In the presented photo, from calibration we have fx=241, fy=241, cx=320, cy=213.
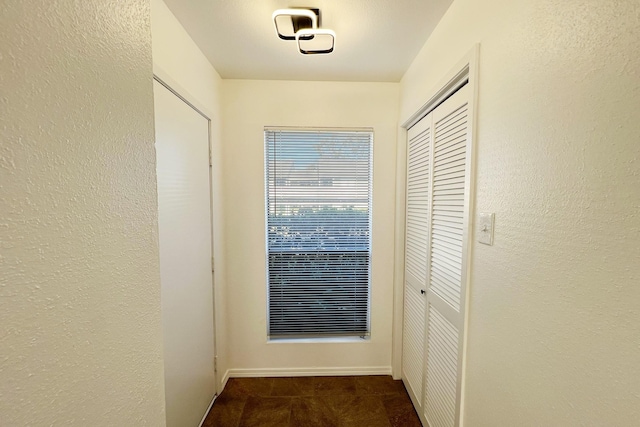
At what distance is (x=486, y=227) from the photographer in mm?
910

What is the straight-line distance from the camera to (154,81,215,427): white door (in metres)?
1.20

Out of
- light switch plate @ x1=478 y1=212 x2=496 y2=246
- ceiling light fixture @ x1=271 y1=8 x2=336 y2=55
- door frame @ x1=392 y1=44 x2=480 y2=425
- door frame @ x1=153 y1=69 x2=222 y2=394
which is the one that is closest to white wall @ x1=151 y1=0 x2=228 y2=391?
door frame @ x1=153 y1=69 x2=222 y2=394

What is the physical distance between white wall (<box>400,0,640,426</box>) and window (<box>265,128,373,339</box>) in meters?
1.07

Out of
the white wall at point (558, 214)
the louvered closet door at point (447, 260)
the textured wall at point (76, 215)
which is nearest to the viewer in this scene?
the textured wall at point (76, 215)

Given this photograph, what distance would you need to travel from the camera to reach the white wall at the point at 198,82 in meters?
1.15

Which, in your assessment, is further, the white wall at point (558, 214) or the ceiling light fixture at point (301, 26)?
the ceiling light fixture at point (301, 26)

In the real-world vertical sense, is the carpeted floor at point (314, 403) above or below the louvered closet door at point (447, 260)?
below

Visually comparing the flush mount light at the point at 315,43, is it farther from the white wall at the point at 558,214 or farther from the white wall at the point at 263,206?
the white wall at the point at 558,214

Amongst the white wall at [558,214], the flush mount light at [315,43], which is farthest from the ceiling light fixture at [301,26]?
the white wall at [558,214]

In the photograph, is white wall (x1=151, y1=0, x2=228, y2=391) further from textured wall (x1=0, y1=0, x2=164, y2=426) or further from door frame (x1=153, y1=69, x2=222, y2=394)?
textured wall (x1=0, y1=0, x2=164, y2=426)

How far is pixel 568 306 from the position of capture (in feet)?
1.99

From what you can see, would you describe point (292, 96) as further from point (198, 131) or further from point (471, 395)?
point (471, 395)

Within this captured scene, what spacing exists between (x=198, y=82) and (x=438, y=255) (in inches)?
70.4

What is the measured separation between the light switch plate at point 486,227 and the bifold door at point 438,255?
0.08 meters
